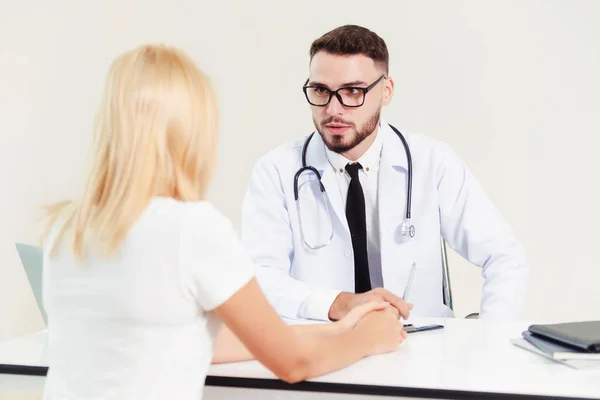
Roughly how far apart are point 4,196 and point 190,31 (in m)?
1.19

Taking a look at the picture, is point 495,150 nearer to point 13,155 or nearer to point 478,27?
point 478,27

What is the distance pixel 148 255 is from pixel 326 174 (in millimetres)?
1266

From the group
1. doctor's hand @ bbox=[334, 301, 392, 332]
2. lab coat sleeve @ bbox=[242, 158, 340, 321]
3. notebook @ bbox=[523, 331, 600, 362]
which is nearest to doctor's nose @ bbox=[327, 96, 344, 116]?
lab coat sleeve @ bbox=[242, 158, 340, 321]

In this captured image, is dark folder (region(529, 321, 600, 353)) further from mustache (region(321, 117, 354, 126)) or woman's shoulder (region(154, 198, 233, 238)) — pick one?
mustache (region(321, 117, 354, 126))

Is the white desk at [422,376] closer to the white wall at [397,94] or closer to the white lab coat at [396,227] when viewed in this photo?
the white lab coat at [396,227]

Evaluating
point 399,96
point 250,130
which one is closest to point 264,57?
point 250,130

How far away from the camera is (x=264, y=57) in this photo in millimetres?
3367

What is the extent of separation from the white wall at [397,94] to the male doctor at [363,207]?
89 cm

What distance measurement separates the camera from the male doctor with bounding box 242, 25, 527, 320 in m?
2.27

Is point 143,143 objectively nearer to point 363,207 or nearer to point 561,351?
point 561,351

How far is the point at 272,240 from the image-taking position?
227 centimetres

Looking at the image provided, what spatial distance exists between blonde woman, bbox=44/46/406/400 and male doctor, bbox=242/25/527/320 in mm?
1024

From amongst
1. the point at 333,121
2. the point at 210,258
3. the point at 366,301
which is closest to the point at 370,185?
the point at 333,121

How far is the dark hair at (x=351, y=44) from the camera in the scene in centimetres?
235
